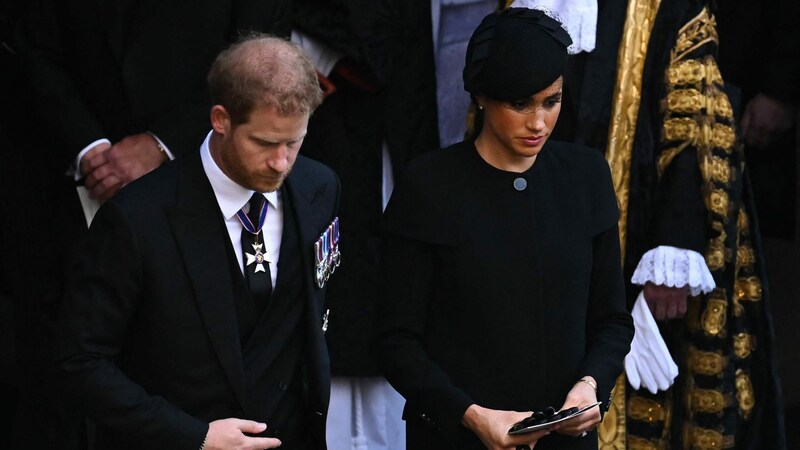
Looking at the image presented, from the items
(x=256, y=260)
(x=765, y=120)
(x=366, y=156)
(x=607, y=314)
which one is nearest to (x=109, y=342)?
(x=256, y=260)

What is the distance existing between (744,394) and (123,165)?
2.01 metres

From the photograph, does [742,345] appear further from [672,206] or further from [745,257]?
[672,206]

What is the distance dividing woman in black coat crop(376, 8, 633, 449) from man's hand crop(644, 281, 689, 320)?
0.89 m

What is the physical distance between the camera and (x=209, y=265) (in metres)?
3.52

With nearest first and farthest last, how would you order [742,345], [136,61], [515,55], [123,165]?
[515,55] → [123,165] → [136,61] → [742,345]

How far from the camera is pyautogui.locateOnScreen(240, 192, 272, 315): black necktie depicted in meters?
3.59

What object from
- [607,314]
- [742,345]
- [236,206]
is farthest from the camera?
[742,345]

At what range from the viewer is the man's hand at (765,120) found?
5.67 m

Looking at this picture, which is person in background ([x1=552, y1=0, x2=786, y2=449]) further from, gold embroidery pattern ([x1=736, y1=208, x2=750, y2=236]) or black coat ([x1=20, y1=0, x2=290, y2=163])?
black coat ([x1=20, y1=0, x2=290, y2=163])

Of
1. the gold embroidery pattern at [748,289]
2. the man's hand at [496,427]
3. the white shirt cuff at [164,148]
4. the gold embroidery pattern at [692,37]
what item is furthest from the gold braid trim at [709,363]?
the white shirt cuff at [164,148]

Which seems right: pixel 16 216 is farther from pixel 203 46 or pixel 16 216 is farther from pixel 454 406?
pixel 454 406

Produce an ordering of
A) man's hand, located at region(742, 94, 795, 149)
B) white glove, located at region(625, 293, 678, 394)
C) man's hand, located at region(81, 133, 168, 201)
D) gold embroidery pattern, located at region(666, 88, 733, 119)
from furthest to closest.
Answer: man's hand, located at region(742, 94, 795, 149), gold embroidery pattern, located at region(666, 88, 733, 119), white glove, located at region(625, 293, 678, 394), man's hand, located at region(81, 133, 168, 201)

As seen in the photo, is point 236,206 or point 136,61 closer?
point 236,206

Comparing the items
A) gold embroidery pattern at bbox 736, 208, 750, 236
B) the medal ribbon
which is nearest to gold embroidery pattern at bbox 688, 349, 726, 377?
gold embroidery pattern at bbox 736, 208, 750, 236
